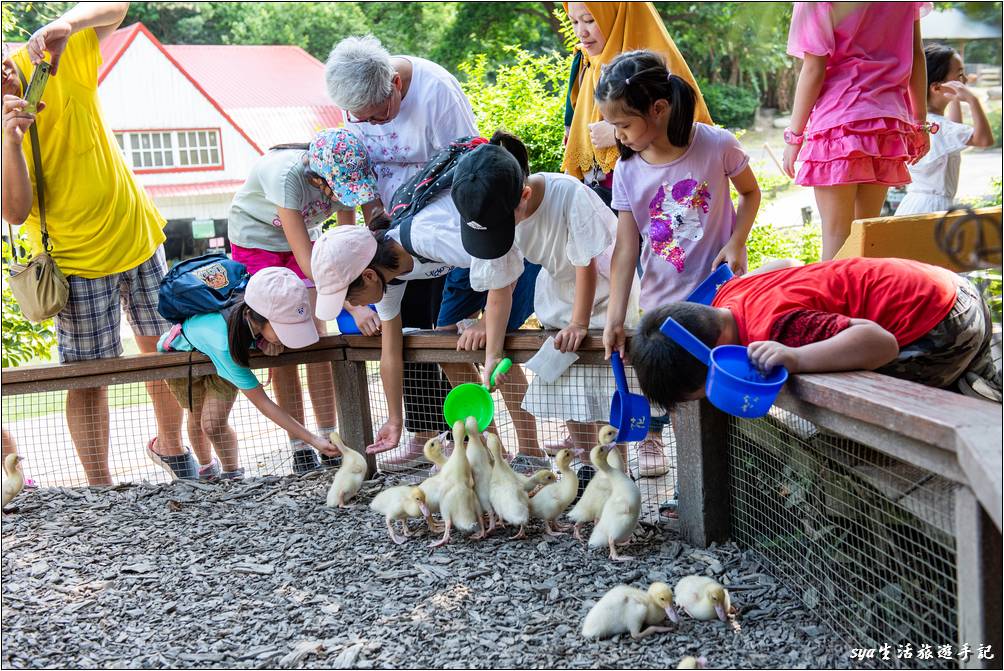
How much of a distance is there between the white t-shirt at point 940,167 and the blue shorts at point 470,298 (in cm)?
201

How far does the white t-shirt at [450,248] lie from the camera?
288 centimetres

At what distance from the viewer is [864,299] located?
2.22m

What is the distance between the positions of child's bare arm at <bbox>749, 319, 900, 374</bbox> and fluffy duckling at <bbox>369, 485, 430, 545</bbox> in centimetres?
126

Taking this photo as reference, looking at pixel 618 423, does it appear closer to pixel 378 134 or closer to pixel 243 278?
pixel 378 134

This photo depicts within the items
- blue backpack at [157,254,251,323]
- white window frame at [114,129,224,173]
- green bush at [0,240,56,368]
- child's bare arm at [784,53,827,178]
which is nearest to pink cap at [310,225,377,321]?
blue backpack at [157,254,251,323]

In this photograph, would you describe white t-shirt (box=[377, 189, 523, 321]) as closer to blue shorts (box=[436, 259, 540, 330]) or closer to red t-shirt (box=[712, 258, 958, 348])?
blue shorts (box=[436, 259, 540, 330])

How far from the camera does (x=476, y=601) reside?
2.53 m

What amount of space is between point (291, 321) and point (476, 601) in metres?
1.26

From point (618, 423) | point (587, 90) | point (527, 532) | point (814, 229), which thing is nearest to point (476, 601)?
point (527, 532)

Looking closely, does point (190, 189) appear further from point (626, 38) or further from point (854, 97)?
point (854, 97)

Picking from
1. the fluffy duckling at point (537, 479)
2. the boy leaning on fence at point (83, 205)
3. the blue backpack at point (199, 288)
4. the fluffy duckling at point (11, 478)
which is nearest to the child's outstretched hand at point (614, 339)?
the fluffy duckling at point (537, 479)

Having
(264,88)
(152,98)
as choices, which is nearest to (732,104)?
(264,88)

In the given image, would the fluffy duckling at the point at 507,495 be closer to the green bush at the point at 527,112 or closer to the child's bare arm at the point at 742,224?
the child's bare arm at the point at 742,224

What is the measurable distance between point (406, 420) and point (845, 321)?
6.07ft
